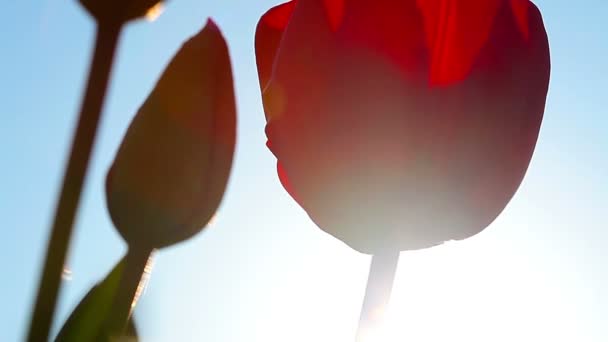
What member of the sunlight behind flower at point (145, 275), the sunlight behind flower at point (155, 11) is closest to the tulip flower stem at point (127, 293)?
the sunlight behind flower at point (145, 275)

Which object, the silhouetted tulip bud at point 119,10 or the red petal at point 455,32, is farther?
the red petal at point 455,32

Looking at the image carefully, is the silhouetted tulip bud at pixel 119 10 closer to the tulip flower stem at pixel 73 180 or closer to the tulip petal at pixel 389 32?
the tulip flower stem at pixel 73 180

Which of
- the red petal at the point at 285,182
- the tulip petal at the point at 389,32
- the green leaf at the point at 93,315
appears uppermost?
the tulip petal at the point at 389,32

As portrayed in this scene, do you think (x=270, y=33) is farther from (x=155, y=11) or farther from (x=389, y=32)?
(x=155, y=11)

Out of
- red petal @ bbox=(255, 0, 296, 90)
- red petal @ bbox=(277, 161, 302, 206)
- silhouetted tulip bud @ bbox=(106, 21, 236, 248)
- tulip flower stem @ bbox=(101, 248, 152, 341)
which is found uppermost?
red petal @ bbox=(255, 0, 296, 90)

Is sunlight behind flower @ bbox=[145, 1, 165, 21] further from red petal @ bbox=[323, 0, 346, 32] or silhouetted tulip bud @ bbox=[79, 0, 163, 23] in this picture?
red petal @ bbox=[323, 0, 346, 32]

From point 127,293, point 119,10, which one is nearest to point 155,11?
point 119,10

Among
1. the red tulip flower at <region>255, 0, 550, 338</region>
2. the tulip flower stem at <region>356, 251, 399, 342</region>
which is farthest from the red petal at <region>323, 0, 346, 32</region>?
the tulip flower stem at <region>356, 251, 399, 342</region>

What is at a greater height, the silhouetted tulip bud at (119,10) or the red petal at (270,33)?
the silhouetted tulip bud at (119,10)
